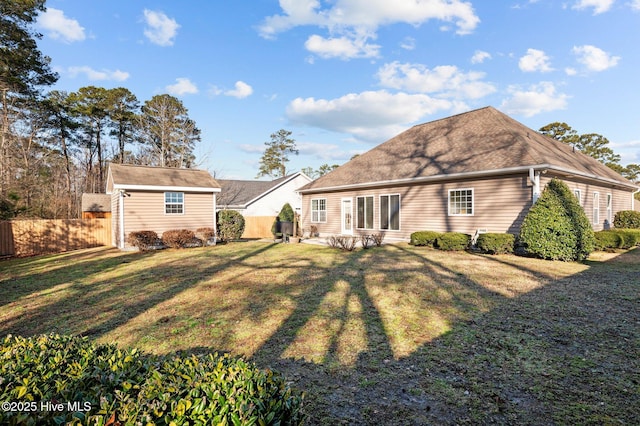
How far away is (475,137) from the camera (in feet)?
46.8

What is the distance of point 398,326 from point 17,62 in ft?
85.8

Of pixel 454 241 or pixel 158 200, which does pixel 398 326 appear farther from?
pixel 158 200

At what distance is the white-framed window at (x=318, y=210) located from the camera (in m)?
18.8

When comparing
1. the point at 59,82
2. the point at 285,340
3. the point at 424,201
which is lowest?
the point at 285,340

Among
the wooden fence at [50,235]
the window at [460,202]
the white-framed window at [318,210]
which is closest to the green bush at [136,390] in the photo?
the window at [460,202]

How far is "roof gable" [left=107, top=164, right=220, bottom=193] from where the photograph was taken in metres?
14.6

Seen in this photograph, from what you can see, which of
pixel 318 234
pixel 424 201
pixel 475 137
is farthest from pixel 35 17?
pixel 475 137

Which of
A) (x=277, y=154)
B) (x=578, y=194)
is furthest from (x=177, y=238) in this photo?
(x=277, y=154)

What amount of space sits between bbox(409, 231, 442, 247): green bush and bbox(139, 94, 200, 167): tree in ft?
85.7

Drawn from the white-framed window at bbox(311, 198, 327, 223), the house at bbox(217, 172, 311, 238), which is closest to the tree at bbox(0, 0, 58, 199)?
the house at bbox(217, 172, 311, 238)

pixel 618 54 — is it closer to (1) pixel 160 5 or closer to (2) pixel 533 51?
(2) pixel 533 51

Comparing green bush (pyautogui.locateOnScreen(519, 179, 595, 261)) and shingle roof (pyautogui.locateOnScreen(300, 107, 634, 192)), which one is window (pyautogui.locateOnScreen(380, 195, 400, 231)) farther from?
green bush (pyautogui.locateOnScreen(519, 179, 595, 261))

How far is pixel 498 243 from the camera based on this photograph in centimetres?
1062

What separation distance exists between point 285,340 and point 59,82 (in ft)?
96.6
